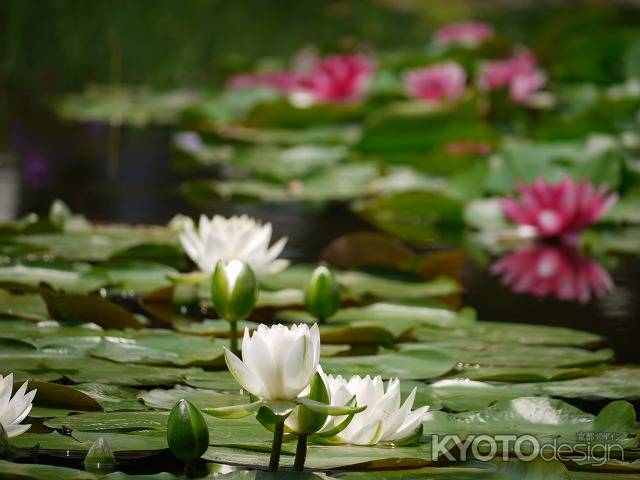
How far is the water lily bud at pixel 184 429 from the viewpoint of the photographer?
1.08 m

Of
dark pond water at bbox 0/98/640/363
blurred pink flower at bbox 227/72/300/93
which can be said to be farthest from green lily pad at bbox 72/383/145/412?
blurred pink flower at bbox 227/72/300/93

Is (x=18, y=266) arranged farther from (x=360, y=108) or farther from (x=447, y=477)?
(x=360, y=108)

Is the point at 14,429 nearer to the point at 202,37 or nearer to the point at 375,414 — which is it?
the point at 375,414

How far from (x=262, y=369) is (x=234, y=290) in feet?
1.39

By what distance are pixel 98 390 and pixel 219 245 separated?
425 mm

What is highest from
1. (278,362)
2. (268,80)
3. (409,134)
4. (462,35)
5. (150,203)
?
(462,35)

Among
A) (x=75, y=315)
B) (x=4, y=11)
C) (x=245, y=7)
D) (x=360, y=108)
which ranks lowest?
(x=75, y=315)

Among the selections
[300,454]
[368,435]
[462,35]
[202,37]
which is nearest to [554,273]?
[368,435]

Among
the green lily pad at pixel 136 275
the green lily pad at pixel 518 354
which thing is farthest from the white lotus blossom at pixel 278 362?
the green lily pad at pixel 136 275

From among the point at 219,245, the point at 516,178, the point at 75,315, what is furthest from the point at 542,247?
the point at 75,315

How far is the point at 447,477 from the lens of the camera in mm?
1127

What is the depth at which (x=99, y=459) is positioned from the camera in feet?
3.61

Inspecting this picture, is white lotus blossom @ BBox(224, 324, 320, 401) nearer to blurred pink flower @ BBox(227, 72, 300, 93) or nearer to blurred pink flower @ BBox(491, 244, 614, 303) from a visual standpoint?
blurred pink flower @ BBox(491, 244, 614, 303)

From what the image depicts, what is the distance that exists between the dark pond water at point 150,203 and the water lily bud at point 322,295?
0.31 metres
